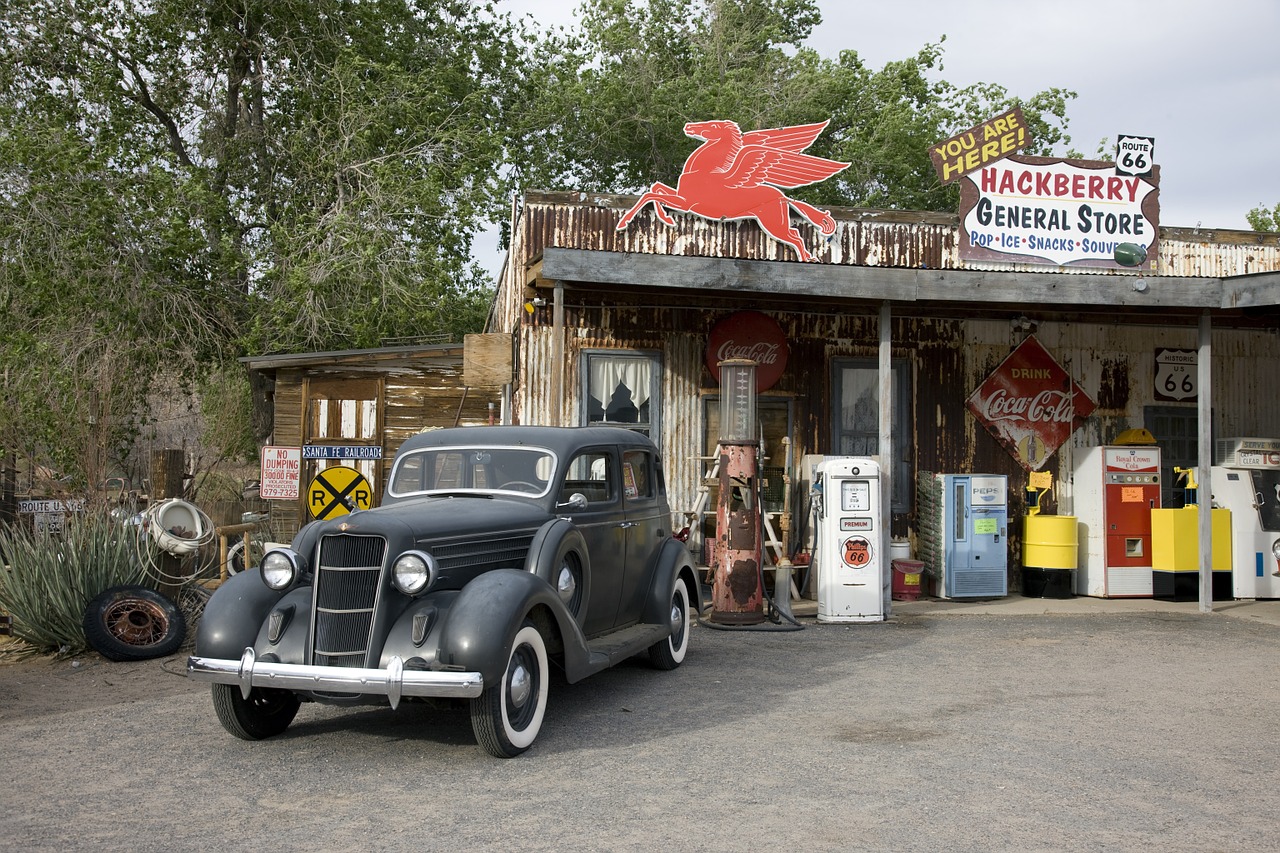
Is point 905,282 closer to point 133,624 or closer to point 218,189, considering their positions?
point 133,624

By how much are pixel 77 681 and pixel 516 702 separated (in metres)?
4.10

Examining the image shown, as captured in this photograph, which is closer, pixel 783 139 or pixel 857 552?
pixel 857 552

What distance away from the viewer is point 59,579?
899 cm

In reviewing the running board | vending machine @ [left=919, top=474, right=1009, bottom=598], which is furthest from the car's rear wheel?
vending machine @ [left=919, top=474, right=1009, bottom=598]

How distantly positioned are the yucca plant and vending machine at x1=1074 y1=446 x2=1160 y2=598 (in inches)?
402

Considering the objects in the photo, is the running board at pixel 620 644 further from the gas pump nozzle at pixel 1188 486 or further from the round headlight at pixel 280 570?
the gas pump nozzle at pixel 1188 486

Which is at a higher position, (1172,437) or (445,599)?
(1172,437)

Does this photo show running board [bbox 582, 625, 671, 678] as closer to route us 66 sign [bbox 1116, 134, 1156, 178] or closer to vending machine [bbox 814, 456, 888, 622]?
vending machine [bbox 814, 456, 888, 622]

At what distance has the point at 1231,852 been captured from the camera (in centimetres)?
437

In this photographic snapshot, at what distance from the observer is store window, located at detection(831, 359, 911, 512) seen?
528 inches

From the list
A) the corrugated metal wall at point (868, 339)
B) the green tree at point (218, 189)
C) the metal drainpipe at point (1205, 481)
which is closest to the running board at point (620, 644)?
the corrugated metal wall at point (868, 339)

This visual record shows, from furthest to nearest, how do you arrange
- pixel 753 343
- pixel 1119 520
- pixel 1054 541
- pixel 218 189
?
pixel 218 189 → pixel 753 343 → pixel 1119 520 → pixel 1054 541

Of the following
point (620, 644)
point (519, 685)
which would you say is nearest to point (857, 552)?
point (620, 644)

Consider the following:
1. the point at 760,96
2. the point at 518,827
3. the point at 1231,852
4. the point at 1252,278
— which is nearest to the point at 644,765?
the point at 518,827
